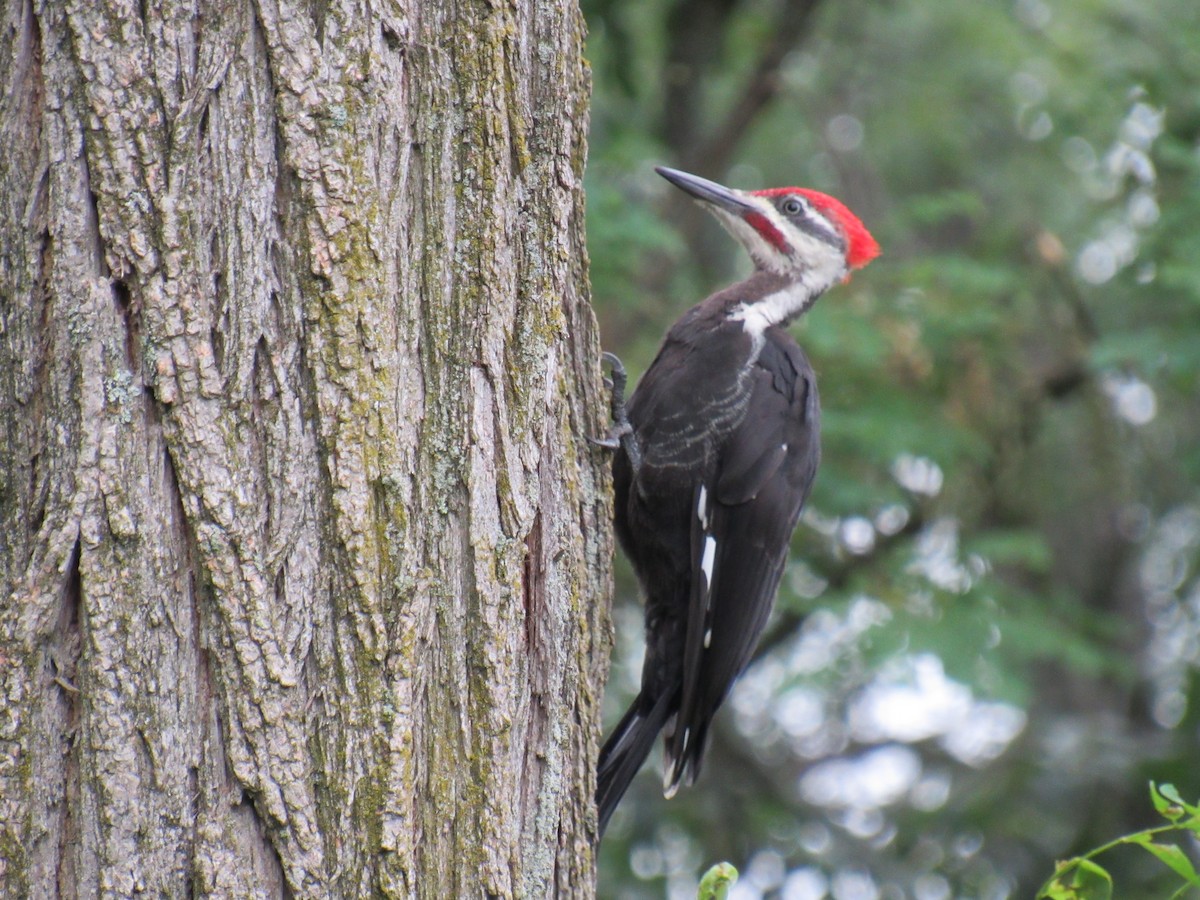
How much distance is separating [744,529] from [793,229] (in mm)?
1050

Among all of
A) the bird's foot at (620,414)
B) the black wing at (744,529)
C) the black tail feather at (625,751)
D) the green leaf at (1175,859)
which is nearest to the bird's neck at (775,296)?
the black wing at (744,529)

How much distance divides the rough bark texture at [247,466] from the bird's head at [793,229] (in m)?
2.03

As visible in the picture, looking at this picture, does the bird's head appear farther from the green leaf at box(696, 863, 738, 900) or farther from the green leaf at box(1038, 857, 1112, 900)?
the green leaf at box(696, 863, 738, 900)

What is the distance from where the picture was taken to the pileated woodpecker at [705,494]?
307cm

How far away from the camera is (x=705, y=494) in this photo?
3195 millimetres

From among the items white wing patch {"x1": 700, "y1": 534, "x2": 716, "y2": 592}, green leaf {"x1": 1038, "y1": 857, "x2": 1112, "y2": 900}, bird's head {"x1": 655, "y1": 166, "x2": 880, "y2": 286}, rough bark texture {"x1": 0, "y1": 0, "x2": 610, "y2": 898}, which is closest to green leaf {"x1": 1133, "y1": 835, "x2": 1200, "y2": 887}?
green leaf {"x1": 1038, "y1": 857, "x2": 1112, "y2": 900}

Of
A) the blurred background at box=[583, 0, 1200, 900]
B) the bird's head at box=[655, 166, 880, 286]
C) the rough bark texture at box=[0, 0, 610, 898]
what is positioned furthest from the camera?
the blurred background at box=[583, 0, 1200, 900]

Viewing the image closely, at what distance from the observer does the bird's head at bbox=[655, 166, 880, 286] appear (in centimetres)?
371

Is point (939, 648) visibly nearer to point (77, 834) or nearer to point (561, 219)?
point (561, 219)

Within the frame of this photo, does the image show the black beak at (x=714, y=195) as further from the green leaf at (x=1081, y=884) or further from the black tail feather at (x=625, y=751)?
the green leaf at (x=1081, y=884)

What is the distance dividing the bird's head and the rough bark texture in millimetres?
2031

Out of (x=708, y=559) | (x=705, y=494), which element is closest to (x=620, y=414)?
(x=705, y=494)

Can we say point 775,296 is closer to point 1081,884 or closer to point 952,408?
point 952,408

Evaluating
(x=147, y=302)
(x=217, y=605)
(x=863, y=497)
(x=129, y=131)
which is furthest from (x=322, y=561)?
(x=863, y=497)
